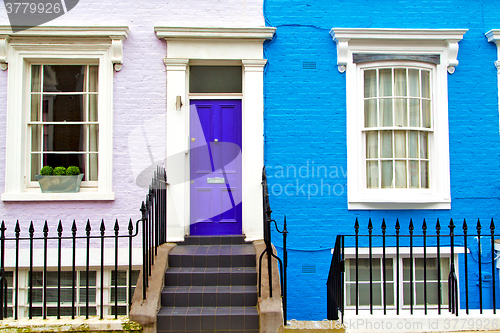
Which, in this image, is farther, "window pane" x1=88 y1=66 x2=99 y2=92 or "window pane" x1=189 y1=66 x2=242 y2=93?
"window pane" x1=189 y1=66 x2=242 y2=93

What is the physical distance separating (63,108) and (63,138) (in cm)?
48

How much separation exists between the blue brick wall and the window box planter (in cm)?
306

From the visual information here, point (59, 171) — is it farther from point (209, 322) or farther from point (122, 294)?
point (209, 322)

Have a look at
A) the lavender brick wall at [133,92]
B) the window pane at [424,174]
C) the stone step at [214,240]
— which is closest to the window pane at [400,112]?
the window pane at [424,174]

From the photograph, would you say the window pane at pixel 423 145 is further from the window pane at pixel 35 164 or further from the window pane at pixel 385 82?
the window pane at pixel 35 164

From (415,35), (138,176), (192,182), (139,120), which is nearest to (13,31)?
(139,120)

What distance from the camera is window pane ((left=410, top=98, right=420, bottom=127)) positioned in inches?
266

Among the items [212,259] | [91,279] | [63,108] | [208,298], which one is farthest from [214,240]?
[63,108]

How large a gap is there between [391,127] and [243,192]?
2.57 metres

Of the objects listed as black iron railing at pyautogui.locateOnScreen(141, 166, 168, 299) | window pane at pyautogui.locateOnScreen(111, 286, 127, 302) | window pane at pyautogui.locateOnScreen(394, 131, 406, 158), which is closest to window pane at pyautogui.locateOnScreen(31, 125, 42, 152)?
black iron railing at pyautogui.locateOnScreen(141, 166, 168, 299)

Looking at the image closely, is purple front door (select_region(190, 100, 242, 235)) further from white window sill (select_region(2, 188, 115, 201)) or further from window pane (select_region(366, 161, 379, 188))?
window pane (select_region(366, 161, 379, 188))

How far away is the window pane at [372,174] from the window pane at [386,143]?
8.3 inches

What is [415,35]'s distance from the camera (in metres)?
6.55

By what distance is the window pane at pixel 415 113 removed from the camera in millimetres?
6750
